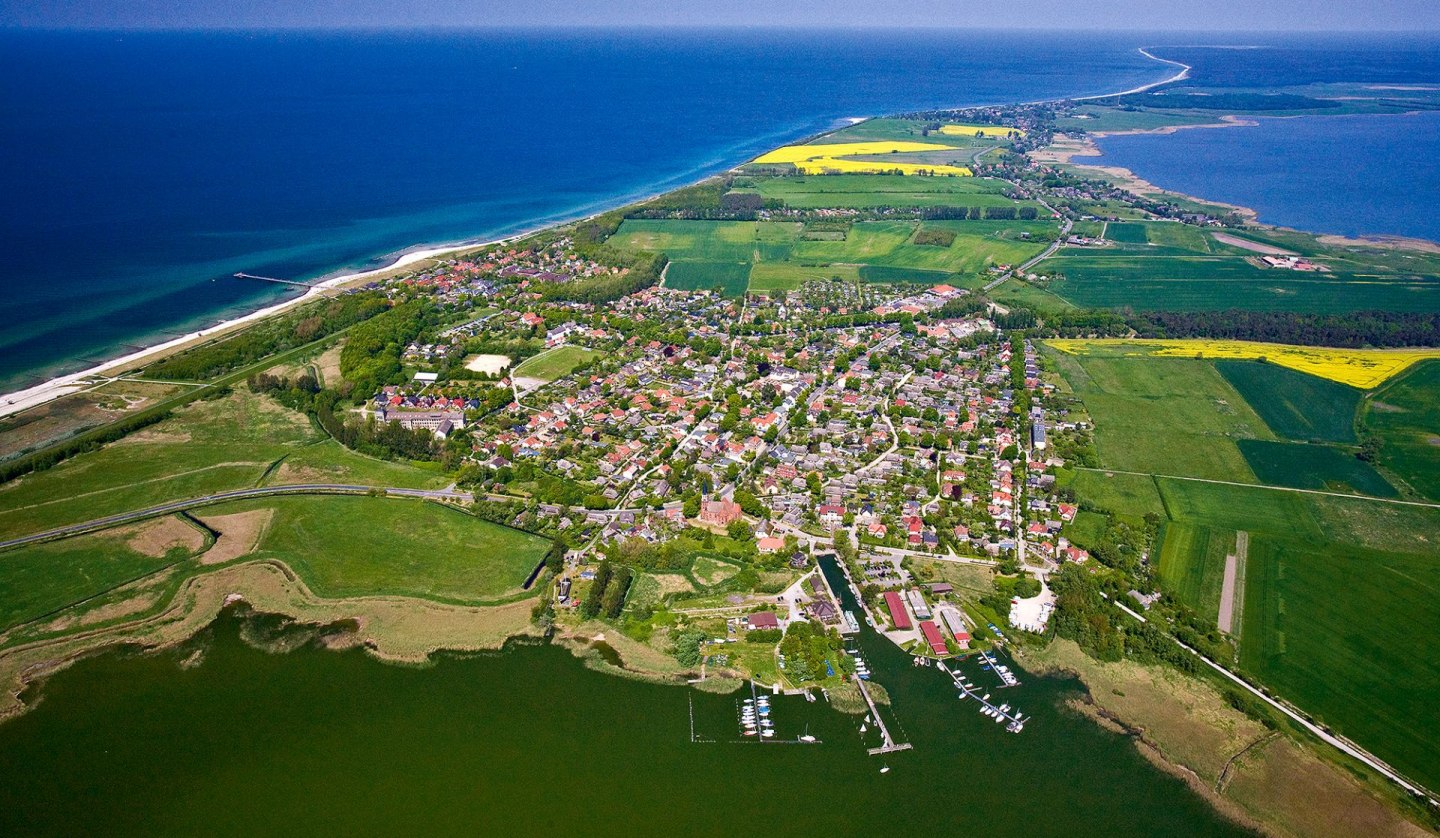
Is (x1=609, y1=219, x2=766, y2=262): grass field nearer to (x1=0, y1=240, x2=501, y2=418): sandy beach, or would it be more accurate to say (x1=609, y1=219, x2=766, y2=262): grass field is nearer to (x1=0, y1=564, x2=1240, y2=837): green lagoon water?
(x1=0, y1=240, x2=501, y2=418): sandy beach

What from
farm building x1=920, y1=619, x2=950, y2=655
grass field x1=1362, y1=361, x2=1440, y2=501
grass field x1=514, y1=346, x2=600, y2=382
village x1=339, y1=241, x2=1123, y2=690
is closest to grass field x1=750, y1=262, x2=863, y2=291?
village x1=339, y1=241, x2=1123, y2=690

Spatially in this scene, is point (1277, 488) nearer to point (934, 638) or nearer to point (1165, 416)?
point (1165, 416)

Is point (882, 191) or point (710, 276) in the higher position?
point (882, 191)

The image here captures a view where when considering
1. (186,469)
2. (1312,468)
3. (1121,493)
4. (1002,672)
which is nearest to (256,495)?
(186,469)

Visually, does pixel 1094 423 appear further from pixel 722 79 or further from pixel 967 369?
pixel 722 79

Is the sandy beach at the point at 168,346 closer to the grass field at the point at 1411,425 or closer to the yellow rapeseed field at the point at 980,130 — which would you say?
the grass field at the point at 1411,425

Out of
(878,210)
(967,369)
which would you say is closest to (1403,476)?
(967,369)

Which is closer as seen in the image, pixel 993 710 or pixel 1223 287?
pixel 993 710
